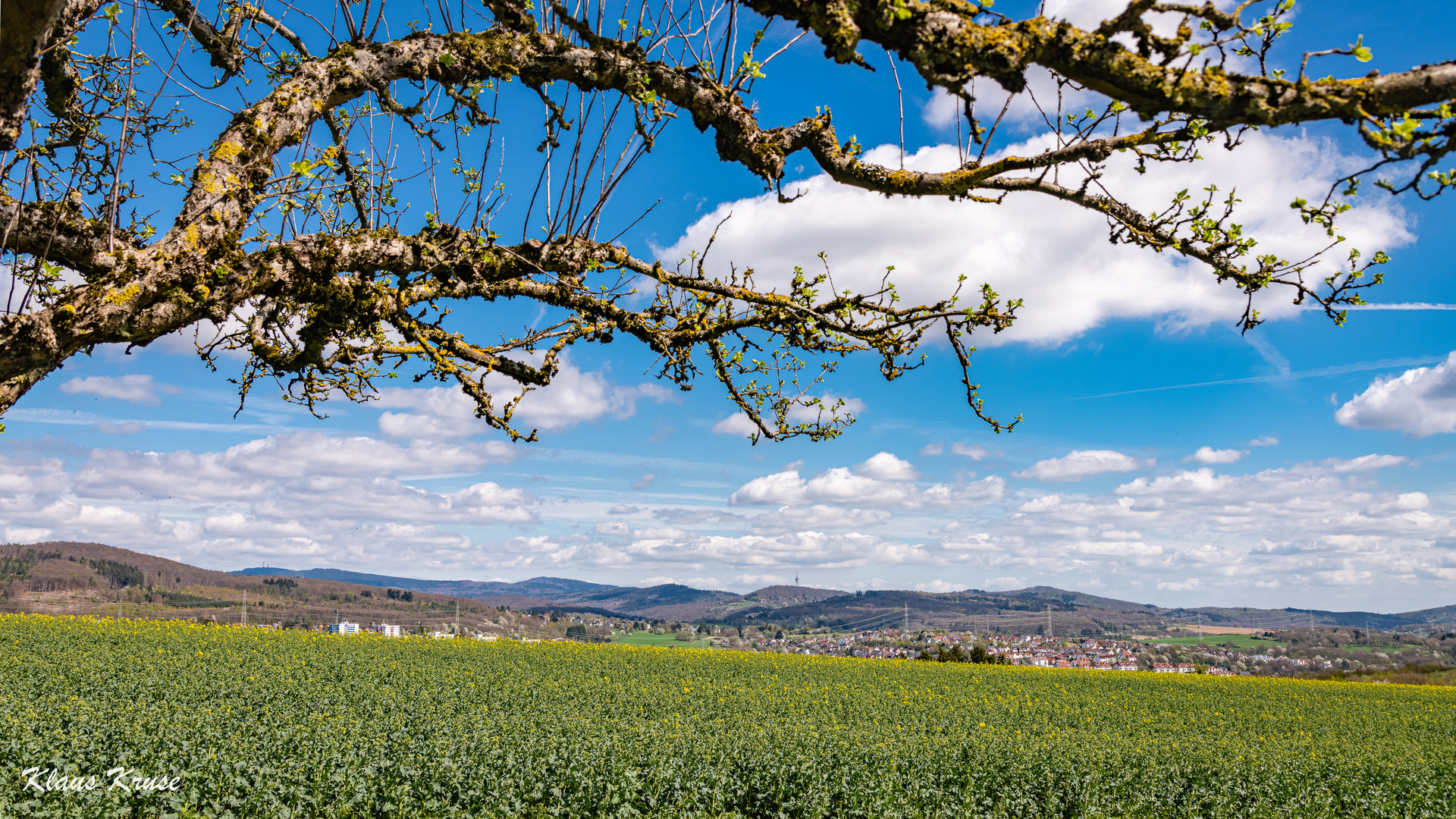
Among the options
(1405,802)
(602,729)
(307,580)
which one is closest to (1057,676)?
(1405,802)

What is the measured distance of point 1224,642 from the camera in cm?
14600

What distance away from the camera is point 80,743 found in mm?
9086

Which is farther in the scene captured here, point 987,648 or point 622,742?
point 987,648

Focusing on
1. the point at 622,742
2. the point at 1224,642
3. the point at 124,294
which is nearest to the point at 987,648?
the point at 622,742

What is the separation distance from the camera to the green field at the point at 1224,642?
4999 inches

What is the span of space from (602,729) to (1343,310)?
12.4 metres

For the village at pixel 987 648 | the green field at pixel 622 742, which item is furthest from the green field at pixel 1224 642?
the green field at pixel 622 742

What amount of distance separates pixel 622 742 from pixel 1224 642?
172 metres

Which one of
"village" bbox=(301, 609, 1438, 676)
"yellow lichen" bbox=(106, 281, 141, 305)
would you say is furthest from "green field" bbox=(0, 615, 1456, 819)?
"village" bbox=(301, 609, 1438, 676)

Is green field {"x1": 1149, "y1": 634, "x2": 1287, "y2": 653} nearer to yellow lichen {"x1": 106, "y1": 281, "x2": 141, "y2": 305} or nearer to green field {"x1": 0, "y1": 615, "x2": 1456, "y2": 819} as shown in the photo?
green field {"x1": 0, "y1": 615, "x2": 1456, "y2": 819}

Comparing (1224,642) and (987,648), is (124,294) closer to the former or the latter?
(987,648)

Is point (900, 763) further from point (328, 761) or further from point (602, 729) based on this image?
point (328, 761)

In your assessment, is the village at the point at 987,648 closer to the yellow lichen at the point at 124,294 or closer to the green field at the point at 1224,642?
the green field at the point at 1224,642

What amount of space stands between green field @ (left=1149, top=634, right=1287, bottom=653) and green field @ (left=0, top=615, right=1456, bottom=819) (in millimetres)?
121348
